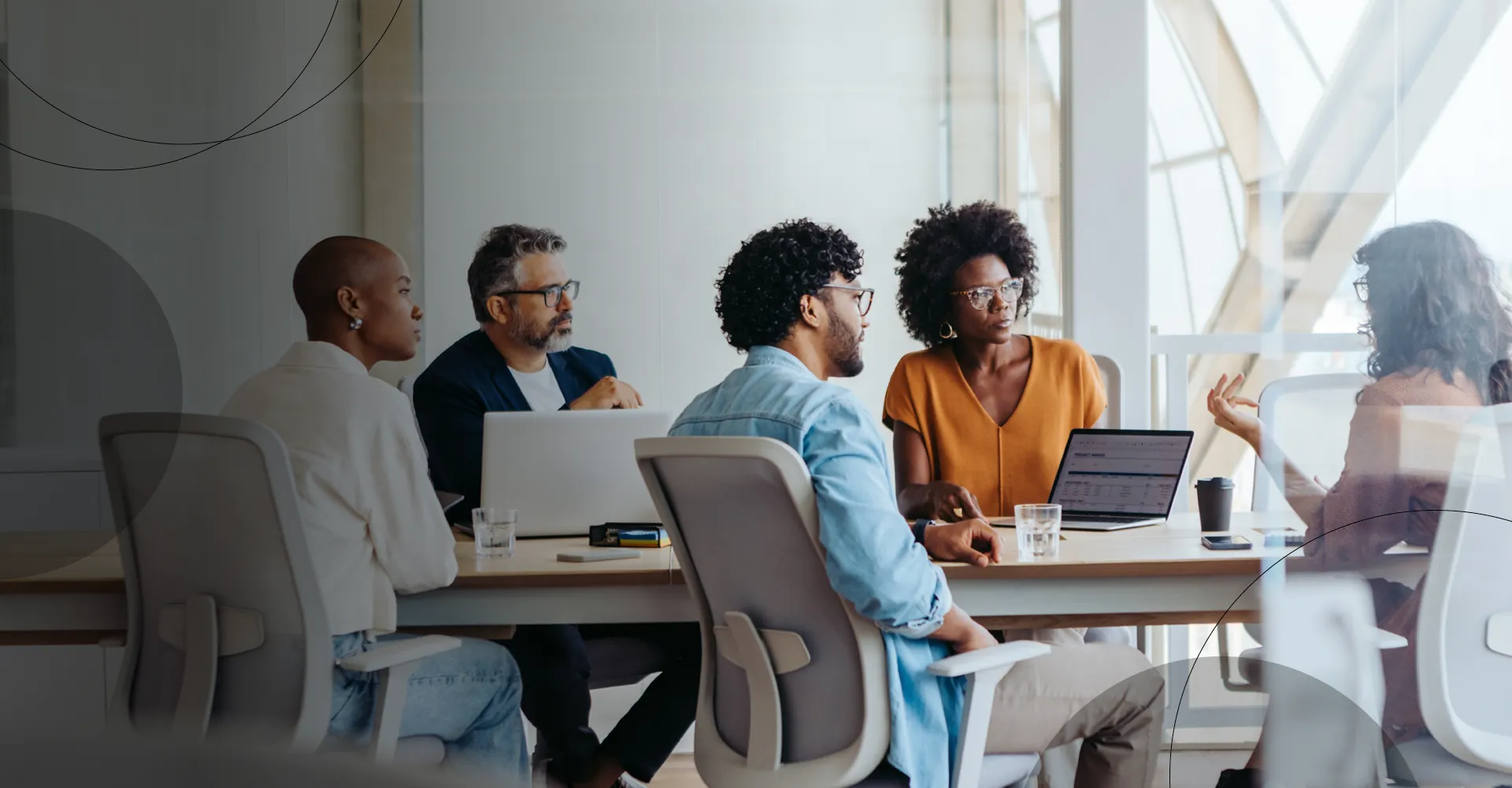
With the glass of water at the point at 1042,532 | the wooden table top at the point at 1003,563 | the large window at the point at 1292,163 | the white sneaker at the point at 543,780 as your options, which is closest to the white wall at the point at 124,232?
the wooden table top at the point at 1003,563

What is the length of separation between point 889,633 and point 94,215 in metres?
0.85

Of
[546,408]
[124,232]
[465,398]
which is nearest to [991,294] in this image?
[546,408]

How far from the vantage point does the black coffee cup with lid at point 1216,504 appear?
1.69 meters

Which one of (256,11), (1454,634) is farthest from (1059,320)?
(256,11)

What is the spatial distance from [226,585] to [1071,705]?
96cm

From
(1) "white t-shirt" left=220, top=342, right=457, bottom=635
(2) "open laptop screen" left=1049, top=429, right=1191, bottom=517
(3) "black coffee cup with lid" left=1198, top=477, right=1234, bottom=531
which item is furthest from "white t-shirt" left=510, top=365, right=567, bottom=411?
(3) "black coffee cup with lid" left=1198, top=477, right=1234, bottom=531

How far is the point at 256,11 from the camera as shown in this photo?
1095 millimetres

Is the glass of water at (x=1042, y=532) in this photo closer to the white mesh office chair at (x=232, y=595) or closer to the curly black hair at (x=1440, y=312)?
the curly black hair at (x=1440, y=312)

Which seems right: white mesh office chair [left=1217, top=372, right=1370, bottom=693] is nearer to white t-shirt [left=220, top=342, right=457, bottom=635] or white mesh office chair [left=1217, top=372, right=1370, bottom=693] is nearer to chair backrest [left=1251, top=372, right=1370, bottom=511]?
chair backrest [left=1251, top=372, right=1370, bottom=511]

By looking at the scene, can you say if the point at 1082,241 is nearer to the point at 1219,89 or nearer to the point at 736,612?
the point at 1219,89

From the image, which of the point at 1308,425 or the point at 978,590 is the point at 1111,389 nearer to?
the point at 1308,425

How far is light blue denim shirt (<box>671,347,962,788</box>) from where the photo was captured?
3.75ft

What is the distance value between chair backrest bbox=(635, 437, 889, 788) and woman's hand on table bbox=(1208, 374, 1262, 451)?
106 centimetres

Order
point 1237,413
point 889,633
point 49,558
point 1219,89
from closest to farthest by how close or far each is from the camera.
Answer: point 49,558 → point 889,633 → point 1237,413 → point 1219,89
